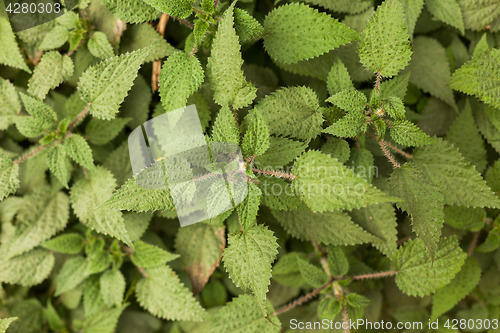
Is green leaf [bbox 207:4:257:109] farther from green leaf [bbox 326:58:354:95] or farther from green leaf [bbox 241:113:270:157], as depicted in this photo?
green leaf [bbox 326:58:354:95]

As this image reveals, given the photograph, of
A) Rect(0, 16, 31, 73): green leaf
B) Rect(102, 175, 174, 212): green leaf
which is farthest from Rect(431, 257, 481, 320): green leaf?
Rect(0, 16, 31, 73): green leaf

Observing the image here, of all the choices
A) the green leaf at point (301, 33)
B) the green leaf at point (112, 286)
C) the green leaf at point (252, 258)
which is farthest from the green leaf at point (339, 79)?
the green leaf at point (112, 286)

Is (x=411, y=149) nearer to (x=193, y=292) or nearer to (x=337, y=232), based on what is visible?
(x=337, y=232)

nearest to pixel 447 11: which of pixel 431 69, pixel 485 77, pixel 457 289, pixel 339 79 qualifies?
pixel 431 69

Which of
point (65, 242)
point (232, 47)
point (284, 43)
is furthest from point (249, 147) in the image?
point (65, 242)

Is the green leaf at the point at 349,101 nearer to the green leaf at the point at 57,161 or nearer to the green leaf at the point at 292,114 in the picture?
the green leaf at the point at 292,114

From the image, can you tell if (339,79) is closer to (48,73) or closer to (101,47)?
(101,47)
